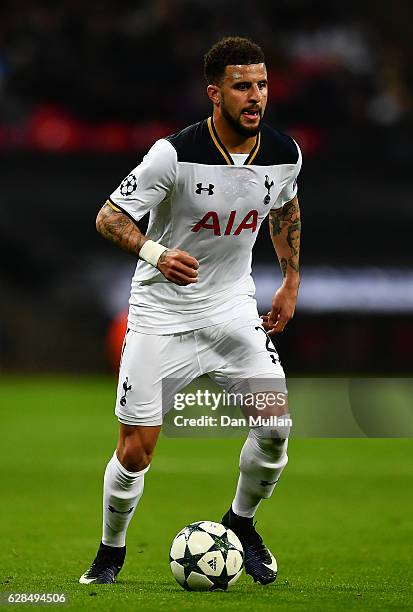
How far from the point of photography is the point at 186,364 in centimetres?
560

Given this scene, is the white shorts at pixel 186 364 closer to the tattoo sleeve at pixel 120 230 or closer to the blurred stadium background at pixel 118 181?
the tattoo sleeve at pixel 120 230

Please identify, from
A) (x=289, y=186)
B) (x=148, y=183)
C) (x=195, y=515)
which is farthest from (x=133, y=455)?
(x=195, y=515)

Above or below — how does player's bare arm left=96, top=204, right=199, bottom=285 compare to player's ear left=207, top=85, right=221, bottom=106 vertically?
below

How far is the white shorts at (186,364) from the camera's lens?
215 inches

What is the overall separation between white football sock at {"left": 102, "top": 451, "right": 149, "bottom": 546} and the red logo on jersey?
1111mm

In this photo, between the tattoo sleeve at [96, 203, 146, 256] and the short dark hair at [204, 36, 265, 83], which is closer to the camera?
the tattoo sleeve at [96, 203, 146, 256]

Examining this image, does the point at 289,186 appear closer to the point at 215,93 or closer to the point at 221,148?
the point at 221,148

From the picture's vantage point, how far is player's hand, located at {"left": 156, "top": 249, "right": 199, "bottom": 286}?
5.02 metres

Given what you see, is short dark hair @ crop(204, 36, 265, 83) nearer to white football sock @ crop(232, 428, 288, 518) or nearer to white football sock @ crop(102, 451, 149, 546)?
white football sock @ crop(232, 428, 288, 518)

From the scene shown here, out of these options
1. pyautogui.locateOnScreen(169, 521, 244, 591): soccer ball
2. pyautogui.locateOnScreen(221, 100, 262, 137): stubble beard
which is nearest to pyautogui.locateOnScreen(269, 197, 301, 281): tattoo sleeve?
pyautogui.locateOnScreen(221, 100, 262, 137): stubble beard

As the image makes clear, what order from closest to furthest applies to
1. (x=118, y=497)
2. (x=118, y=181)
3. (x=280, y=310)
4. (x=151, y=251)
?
(x=151, y=251), (x=118, y=497), (x=280, y=310), (x=118, y=181)

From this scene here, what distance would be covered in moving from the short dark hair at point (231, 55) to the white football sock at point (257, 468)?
1.61 meters

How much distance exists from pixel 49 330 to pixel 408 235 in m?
5.19

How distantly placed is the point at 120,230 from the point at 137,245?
0.43 feet
